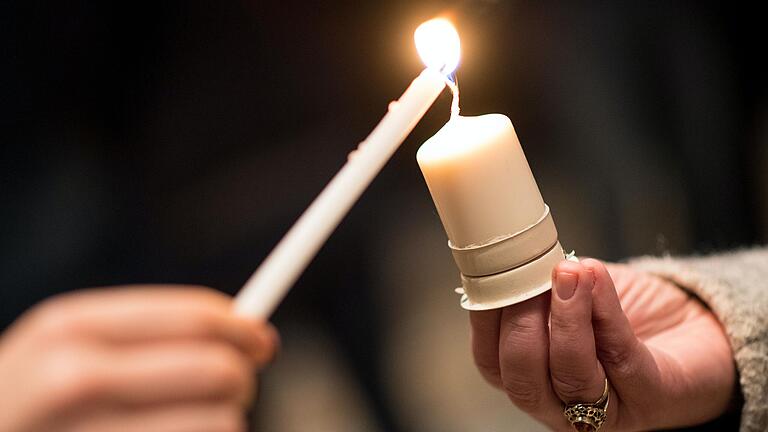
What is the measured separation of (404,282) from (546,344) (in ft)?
2.19

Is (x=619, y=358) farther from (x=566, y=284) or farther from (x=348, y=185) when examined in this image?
(x=348, y=185)

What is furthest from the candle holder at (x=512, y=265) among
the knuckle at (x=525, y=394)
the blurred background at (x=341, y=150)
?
the blurred background at (x=341, y=150)

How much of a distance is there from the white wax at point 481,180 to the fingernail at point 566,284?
1.9 inches

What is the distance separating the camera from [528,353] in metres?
0.61

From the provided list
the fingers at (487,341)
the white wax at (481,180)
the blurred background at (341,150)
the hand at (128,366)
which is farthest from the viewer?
the blurred background at (341,150)

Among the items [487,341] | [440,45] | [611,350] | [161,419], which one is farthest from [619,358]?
[161,419]

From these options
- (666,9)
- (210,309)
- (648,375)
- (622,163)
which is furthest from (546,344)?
(666,9)

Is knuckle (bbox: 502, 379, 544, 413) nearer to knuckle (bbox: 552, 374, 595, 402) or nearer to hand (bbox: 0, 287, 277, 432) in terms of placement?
knuckle (bbox: 552, 374, 595, 402)

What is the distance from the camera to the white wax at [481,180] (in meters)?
0.54

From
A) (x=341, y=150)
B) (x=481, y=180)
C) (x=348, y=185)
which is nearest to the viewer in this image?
(x=348, y=185)

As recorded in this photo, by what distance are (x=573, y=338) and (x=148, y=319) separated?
1.22ft

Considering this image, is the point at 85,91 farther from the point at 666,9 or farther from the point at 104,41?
the point at 666,9

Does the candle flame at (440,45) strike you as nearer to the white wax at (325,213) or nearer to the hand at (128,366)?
the white wax at (325,213)

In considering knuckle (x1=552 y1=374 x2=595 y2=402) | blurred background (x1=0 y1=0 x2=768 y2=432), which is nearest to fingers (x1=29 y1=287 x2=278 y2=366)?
knuckle (x1=552 y1=374 x2=595 y2=402)
